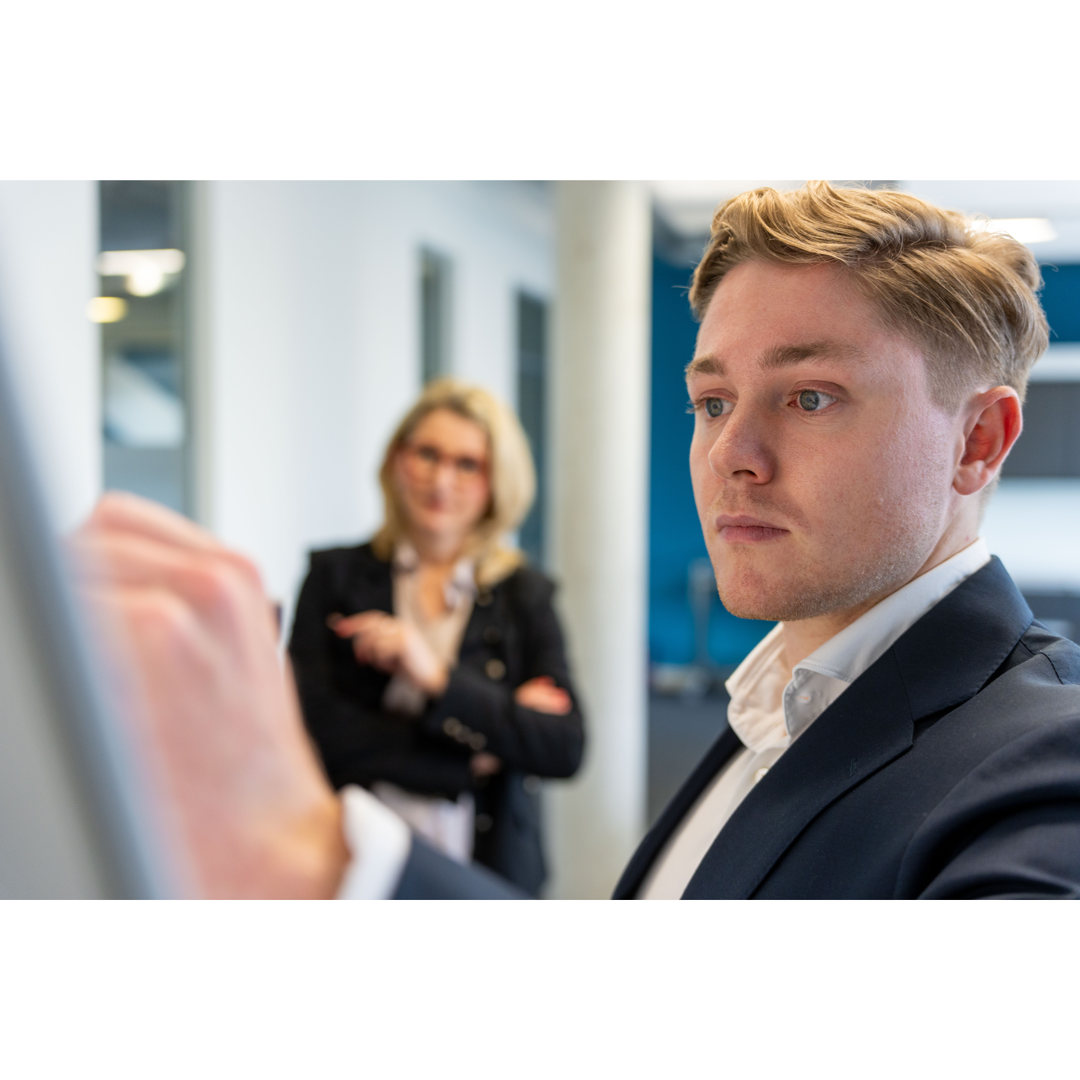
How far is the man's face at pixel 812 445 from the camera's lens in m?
0.59

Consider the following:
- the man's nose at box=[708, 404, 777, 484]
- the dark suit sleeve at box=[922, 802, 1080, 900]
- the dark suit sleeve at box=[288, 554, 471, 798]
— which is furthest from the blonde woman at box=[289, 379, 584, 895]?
the dark suit sleeve at box=[922, 802, 1080, 900]

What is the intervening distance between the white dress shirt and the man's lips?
107 mm

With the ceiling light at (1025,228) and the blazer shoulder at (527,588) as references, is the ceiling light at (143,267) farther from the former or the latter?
the ceiling light at (1025,228)

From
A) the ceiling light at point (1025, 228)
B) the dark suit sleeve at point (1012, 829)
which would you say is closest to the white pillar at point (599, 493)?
the ceiling light at point (1025, 228)

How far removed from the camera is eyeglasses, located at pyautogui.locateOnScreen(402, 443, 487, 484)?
2.01 m

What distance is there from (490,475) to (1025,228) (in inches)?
56.1

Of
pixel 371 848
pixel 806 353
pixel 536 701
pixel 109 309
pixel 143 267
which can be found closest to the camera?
pixel 371 848

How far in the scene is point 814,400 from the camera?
593 millimetres

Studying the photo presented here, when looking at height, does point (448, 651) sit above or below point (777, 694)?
below

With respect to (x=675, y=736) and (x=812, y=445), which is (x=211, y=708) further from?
(x=675, y=736)

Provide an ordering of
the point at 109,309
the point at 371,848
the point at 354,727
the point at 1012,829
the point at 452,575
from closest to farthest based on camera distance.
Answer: the point at 371,848, the point at 1012,829, the point at 354,727, the point at 452,575, the point at 109,309

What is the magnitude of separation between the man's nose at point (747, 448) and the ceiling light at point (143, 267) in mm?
2206

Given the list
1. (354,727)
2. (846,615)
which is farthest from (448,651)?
(846,615)

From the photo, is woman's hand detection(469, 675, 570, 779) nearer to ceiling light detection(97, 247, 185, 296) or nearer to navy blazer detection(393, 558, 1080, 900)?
navy blazer detection(393, 558, 1080, 900)
